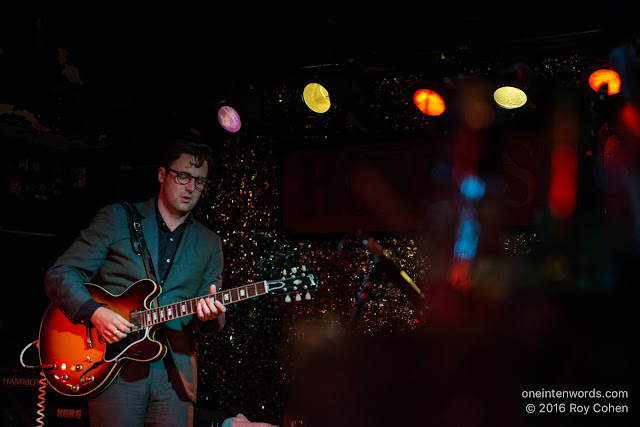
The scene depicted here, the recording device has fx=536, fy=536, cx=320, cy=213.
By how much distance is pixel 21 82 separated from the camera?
3719mm

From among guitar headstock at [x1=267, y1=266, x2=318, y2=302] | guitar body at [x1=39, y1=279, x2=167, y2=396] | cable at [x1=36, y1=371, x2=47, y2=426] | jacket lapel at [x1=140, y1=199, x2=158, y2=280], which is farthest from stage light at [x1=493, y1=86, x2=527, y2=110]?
cable at [x1=36, y1=371, x2=47, y2=426]

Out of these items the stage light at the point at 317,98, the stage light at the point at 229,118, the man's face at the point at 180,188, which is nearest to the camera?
the man's face at the point at 180,188

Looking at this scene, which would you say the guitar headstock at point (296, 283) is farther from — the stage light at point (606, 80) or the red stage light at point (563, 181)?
the stage light at point (606, 80)

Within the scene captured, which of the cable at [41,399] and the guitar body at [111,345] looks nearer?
the guitar body at [111,345]

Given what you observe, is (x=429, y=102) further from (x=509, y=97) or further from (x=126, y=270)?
(x=126, y=270)

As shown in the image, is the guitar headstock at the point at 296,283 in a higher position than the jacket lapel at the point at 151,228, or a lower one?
lower

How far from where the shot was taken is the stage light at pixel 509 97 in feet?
10.8

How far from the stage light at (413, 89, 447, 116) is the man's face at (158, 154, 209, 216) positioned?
144cm

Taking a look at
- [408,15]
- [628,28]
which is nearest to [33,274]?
[408,15]

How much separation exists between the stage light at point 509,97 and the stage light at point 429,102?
33 cm

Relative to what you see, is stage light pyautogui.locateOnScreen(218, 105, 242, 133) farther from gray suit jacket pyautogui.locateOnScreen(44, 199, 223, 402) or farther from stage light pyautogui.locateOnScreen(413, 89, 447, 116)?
stage light pyautogui.locateOnScreen(413, 89, 447, 116)

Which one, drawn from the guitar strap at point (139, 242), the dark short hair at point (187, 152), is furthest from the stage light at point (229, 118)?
the guitar strap at point (139, 242)

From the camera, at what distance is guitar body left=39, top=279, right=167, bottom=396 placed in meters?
2.60

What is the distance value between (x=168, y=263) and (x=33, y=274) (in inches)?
99.2
